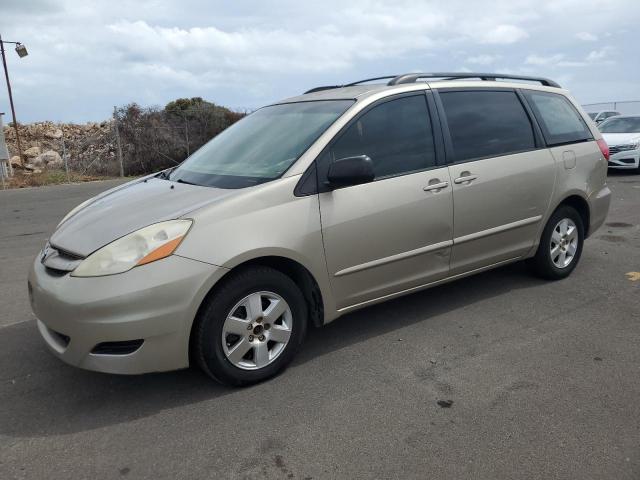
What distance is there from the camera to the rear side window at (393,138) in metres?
3.69

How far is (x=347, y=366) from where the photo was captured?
11.6 ft

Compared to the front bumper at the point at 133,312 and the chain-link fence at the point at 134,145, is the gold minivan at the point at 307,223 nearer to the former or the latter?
the front bumper at the point at 133,312

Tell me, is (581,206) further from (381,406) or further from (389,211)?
(381,406)

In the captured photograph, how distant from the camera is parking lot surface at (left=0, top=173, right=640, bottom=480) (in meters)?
2.57

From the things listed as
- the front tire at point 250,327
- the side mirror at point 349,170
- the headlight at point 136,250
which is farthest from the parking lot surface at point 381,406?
the side mirror at point 349,170

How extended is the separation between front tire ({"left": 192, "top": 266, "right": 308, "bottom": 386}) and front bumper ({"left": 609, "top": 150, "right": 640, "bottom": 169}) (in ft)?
41.6

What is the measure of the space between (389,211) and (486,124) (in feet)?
4.41

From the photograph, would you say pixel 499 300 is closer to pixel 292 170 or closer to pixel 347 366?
pixel 347 366

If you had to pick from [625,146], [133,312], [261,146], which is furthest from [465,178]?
[625,146]

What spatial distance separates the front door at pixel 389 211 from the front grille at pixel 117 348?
4.06 ft

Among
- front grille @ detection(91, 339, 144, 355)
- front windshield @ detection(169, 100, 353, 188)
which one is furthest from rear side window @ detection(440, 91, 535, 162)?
front grille @ detection(91, 339, 144, 355)

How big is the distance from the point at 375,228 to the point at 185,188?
1283mm

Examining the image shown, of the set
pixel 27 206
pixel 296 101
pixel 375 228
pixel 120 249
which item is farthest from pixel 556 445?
pixel 27 206

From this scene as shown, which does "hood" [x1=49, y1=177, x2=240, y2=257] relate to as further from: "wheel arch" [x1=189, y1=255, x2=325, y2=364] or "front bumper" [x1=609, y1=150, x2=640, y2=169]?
"front bumper" [x1=609, y1=150, x2=640, y2=169]
